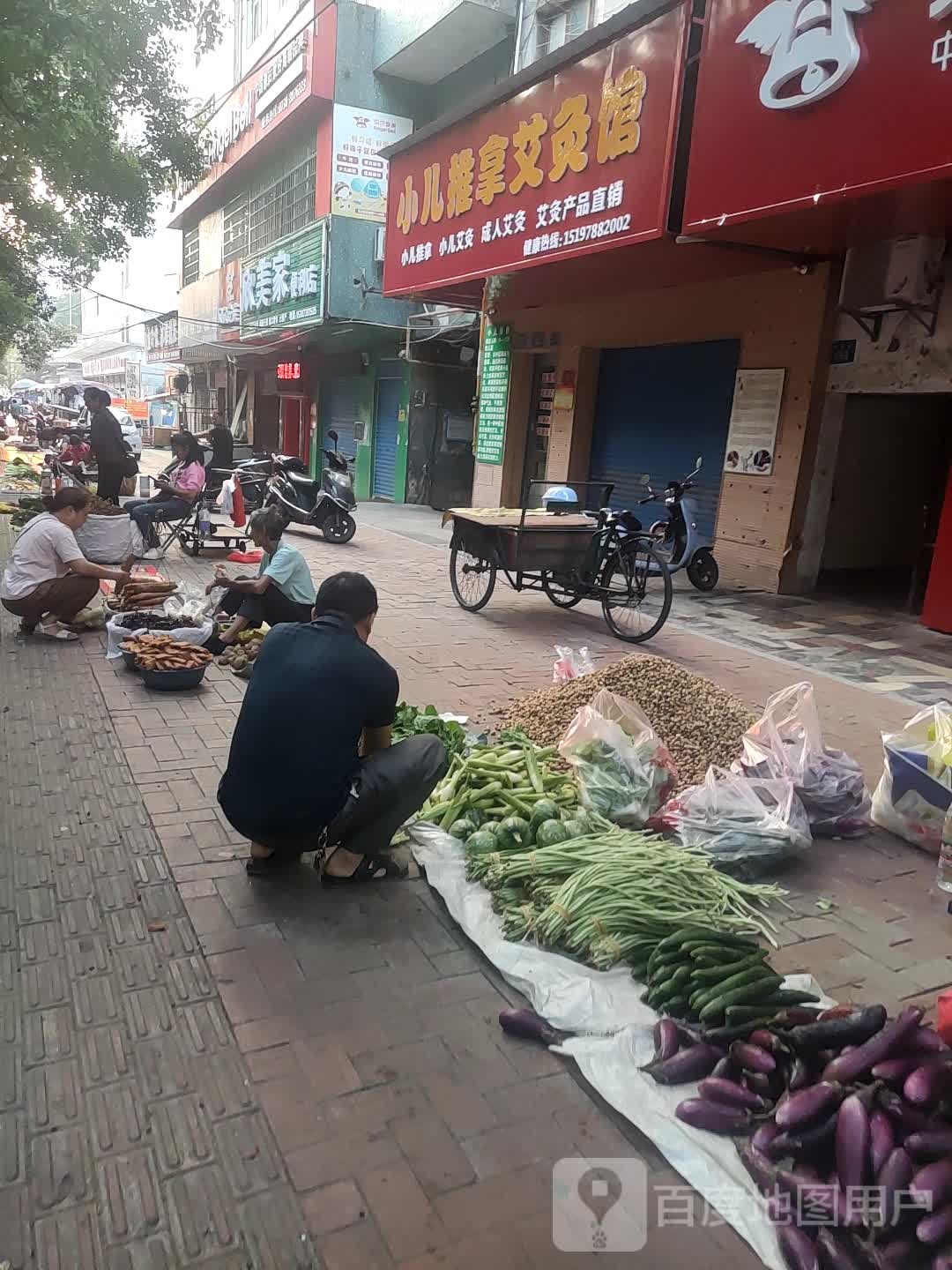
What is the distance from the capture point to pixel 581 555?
7816 mm

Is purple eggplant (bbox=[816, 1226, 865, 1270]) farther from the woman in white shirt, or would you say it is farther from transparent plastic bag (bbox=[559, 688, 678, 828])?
the woman in white shirt

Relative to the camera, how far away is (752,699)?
6.12 m

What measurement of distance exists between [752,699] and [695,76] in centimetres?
569

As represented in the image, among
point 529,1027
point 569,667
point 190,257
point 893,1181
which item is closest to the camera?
point 893,1181

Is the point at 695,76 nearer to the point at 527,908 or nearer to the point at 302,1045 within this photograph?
the point at 527,908

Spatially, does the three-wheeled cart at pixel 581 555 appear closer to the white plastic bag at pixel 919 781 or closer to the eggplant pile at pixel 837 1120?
the white plastic bag at pixel 919 781

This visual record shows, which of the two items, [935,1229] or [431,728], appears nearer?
[935,1229]

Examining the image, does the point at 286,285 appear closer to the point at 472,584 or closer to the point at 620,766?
the point at 472,584

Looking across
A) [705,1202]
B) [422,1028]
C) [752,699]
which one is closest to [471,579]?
[752,699]

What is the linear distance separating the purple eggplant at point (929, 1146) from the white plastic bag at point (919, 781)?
2.12m

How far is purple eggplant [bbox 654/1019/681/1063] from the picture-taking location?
243 centimetres

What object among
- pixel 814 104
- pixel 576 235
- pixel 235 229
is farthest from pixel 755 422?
pixel 235 229

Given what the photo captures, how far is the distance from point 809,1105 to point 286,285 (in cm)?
1999

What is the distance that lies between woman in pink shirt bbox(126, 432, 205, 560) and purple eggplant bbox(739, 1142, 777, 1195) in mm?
9477
